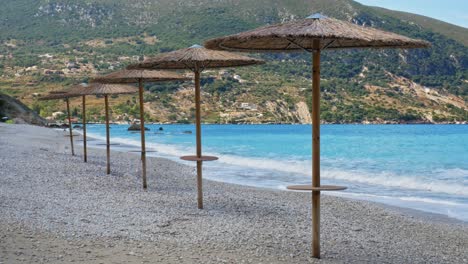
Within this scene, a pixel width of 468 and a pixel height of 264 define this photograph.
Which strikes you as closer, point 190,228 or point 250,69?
point 190,228

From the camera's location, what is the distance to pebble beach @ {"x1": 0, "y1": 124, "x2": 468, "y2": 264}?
5.91 meters

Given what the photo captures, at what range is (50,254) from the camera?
5617 millimetres

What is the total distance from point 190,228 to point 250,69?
89.3m

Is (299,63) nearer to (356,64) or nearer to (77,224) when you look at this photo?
(356,64)

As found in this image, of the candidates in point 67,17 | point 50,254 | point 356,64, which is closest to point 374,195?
point 50,254

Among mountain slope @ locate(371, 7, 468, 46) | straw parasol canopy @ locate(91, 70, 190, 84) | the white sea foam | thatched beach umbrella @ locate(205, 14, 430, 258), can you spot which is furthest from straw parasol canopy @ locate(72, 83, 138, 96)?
mountain slope @ locate(371, 7, 468, 46)

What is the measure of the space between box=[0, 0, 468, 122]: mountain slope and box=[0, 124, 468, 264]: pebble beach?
213 ft

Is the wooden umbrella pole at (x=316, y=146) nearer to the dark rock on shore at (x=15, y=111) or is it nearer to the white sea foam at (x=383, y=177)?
the white sea foam at (x=383, y=177)

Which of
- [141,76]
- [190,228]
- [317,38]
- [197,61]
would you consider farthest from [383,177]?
Answer: [317,38]

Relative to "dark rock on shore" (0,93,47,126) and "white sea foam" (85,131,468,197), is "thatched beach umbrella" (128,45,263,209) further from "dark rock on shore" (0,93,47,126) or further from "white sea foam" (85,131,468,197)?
"dark rock on shore" (0,93,47,126)

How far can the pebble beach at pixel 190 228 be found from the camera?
5.91m

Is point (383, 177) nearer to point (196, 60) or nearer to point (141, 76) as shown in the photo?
point (141, 76)

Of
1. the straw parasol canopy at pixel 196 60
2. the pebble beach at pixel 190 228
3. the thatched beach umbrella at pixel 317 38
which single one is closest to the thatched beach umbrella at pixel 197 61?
the straw parasol canopy at pixel 196 60

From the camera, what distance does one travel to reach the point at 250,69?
95.8 m
